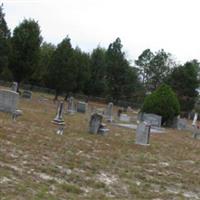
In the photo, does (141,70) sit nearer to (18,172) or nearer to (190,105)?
(190,105)

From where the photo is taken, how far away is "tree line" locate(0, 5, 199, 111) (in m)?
39.2

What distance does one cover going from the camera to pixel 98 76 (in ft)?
213

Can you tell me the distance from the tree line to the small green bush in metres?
11.9

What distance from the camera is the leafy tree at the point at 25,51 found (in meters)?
38.6

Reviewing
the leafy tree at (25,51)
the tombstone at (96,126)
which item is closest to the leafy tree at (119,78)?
the leafy tree at (25,51)

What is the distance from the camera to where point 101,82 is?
217 ft

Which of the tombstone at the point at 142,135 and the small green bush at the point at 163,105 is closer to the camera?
the tombstone at the point at 142,135

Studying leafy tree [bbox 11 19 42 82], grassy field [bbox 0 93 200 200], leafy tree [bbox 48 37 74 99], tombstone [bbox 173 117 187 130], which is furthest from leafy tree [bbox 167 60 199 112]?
grassy field [bbox 0 93 200 200]

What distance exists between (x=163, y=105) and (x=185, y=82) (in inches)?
954

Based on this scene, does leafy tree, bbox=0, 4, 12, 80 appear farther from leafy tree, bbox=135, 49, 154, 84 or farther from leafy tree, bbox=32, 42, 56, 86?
leafy tree, bbox=135, 49, 154, 84

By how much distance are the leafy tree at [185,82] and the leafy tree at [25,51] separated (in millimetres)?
21706

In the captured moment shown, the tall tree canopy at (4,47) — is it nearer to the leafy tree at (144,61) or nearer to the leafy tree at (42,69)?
the leafy tree at (42,69)

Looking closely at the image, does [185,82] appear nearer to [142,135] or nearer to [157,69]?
[157,69]

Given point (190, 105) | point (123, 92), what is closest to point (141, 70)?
point (123, 92)
